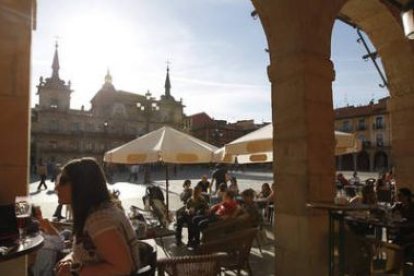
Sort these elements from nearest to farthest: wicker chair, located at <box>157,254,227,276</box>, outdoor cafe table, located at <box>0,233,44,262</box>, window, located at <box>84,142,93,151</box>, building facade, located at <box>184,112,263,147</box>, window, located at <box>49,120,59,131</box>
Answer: outdoor cafe table, located at <box>0,233,44,262</box> < wicker chair, located at <box>157,254,227,276</box> < window, located at <box>49,120,59,131</box> < window, located at <box>84,142,93,151</box> < building facade, located at <box>184,112,263,147</box>

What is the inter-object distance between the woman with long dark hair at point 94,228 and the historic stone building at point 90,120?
5036 centimetres

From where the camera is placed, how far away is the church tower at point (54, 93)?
206ft

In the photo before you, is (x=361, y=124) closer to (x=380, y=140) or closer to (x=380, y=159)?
(x=380, y=140)

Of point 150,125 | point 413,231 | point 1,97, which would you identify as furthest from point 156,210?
point 150,125

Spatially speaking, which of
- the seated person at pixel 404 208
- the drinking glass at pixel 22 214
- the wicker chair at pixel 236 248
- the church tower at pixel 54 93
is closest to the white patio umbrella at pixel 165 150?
the wicker chair at pixel 236 248

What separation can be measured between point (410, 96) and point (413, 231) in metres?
2.67

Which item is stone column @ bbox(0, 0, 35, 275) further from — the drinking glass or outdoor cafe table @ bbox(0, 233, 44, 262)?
outdoor cafe table @ bbox(0, 233, 44, 262)

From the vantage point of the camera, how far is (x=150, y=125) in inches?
2717

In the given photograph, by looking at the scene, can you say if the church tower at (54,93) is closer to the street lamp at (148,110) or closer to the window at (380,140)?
the street lamp at (148,110)

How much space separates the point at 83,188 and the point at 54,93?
218 ft

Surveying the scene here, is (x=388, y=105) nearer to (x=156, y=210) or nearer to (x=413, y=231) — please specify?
(x=413, y=231)

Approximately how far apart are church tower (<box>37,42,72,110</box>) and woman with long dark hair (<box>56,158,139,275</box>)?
64019 mm

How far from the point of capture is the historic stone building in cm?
5719

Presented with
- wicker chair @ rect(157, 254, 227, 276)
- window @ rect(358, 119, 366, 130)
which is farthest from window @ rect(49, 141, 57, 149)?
wicker chair @ rect(157, 254, 227, 276)
